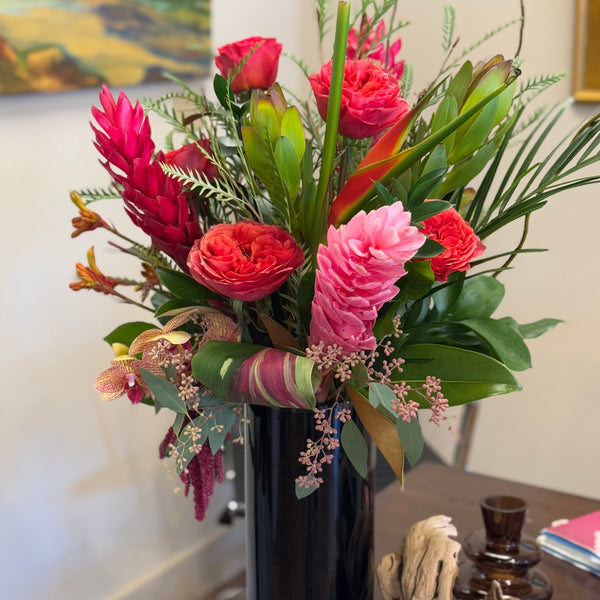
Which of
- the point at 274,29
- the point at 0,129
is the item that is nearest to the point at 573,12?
the point at 274,29

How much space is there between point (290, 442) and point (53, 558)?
3.90ft

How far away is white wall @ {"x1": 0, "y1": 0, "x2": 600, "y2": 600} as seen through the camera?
155 centimetres

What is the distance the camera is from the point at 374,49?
2.66ft

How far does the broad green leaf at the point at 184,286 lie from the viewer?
0.67 metres

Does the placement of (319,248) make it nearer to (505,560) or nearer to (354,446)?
(354,446)

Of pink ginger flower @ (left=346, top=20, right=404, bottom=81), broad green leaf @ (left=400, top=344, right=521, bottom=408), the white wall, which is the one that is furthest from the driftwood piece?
the white wall

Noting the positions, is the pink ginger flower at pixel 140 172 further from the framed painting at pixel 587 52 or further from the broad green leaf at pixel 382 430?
the framed painting at pixel 587 52

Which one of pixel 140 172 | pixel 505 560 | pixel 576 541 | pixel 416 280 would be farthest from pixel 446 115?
pixel 576 541

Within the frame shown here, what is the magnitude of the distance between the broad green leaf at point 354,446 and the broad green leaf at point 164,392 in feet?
0.45

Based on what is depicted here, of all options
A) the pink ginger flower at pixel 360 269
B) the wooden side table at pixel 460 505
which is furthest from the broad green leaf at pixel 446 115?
the wooden side table at pixel 460 505

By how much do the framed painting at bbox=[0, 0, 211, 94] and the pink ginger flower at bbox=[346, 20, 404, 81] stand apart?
0.61 metres

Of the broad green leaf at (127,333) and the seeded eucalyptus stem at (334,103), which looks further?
the broad green leaf at (127,333)

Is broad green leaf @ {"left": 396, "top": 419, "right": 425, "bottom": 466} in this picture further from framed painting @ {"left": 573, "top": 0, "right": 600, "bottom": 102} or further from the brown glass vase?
framed painting @ {"left": 573, "top": 0, "right": 600, "bottom": 102}

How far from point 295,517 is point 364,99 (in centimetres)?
38
